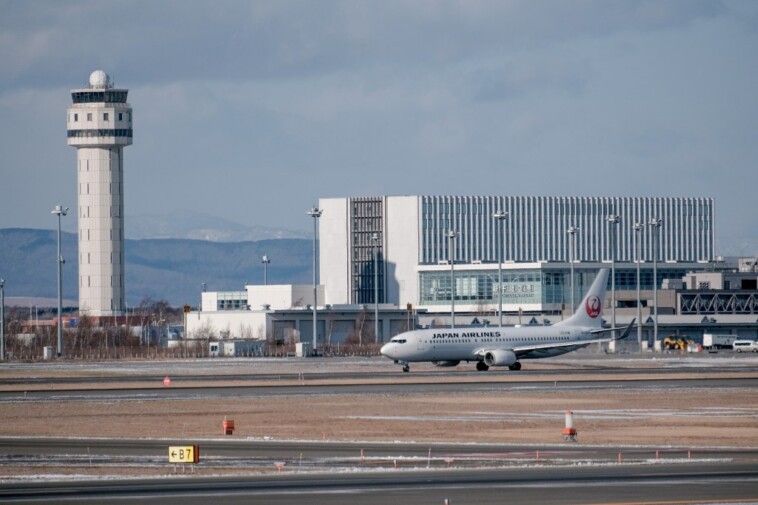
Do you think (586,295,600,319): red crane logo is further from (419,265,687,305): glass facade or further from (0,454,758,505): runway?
(419,265,687,305): glass facade

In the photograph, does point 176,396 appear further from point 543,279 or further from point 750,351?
point 543,279

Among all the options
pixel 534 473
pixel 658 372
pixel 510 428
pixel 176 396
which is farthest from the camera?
pixel 658 372

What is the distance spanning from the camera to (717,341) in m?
155

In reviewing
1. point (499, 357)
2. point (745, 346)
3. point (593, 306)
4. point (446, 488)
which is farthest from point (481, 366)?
point (446, 488)

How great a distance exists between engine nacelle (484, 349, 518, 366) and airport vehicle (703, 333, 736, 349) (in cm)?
5886

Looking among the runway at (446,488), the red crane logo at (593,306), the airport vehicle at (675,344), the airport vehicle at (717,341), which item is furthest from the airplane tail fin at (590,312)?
the runway at (446,488)

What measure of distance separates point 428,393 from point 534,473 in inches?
1400

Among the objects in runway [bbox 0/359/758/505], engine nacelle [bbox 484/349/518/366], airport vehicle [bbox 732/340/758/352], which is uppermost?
engine nacelle [bbox 484/349/518/366]

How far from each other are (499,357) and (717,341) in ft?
203

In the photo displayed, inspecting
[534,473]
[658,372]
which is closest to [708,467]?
[534,473]

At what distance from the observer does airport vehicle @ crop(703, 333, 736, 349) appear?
6073 inches

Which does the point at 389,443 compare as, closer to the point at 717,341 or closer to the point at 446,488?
the point at 446,488

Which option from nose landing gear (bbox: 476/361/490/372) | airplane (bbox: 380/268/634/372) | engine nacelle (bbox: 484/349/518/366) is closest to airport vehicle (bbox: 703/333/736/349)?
airplane (bbox: 380/268/634/372)

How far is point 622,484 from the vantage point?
113 feet
